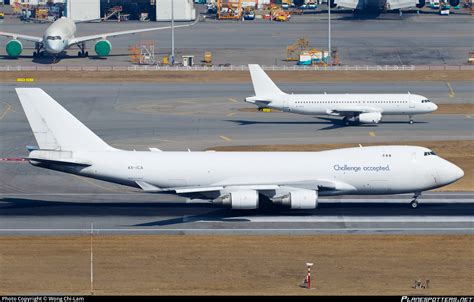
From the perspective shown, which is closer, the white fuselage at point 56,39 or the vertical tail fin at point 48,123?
the vertical tail fin at point 48,123

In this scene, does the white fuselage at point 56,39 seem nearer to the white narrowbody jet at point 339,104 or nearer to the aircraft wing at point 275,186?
the white narrowbody jet at point 339,104

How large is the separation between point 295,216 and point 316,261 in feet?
37.4

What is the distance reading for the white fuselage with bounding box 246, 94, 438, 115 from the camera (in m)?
108

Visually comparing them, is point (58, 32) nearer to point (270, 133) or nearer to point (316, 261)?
point (270, 133)

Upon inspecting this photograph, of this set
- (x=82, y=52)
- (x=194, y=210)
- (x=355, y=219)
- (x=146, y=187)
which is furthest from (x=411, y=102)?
(x=82, y=52)

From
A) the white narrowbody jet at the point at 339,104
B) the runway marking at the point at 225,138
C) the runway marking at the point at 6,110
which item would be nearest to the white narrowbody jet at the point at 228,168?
the runway marking at the point at 225,138

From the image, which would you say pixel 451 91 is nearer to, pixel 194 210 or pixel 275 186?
pixel 275 186

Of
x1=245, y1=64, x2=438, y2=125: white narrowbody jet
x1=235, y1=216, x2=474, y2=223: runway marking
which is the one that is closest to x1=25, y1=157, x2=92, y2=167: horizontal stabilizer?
x1=235, y1=216, x2=474, y2=223: runway marking

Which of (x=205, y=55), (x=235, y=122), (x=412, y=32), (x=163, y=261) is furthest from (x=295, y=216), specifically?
(x=412, y=32)

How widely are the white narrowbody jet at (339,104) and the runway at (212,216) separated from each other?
34920 millimetres

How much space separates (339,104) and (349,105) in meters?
1.04

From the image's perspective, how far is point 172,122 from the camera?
10869cm

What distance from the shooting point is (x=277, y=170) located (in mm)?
66938

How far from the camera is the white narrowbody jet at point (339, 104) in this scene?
108 m
